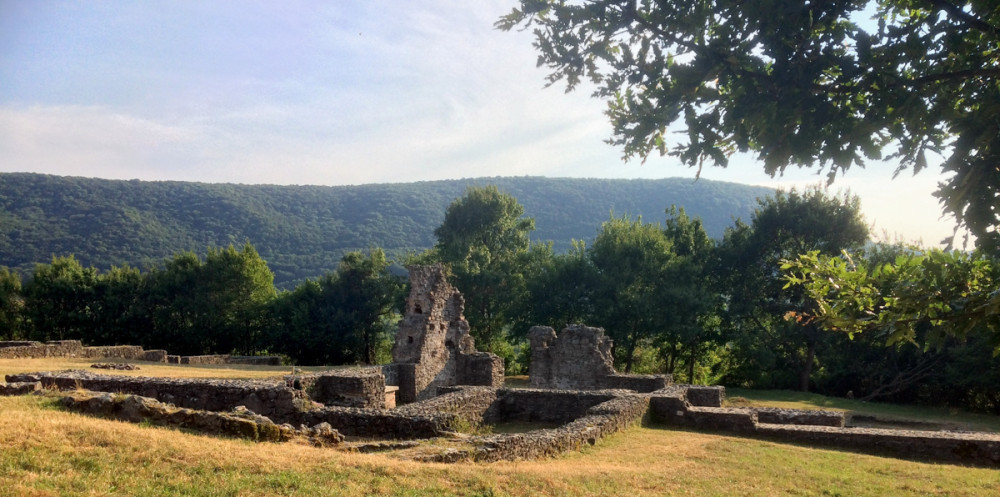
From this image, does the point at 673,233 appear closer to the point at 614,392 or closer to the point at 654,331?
the point at 654,331

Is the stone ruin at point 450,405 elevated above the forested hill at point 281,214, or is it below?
below

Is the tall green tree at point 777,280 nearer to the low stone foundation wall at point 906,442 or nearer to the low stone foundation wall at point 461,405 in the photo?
the low stone foundation wall at point 906,442

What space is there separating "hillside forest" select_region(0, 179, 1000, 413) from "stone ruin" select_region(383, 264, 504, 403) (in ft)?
34.2

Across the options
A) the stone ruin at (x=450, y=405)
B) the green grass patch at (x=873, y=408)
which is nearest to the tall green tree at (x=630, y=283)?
the green grass patch at (x=873, y=408)

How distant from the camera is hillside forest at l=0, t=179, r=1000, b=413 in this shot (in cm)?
Result: 2850

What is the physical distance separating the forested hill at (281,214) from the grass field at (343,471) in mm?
60045

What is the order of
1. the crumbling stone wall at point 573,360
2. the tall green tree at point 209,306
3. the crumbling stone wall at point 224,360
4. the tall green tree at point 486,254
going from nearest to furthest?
the crumbling stone wall at point 573,360
the crumbling stone wall at point 224,360
the tall green tree at point 486,254
the tall green tree at point 209,306

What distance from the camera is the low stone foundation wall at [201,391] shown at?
11.7 meters

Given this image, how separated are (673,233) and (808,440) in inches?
883

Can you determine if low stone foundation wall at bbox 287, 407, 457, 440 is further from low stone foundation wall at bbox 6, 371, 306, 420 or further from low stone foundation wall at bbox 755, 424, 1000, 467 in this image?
low stone foundation wall at bbox 755, 424, 1000, 467

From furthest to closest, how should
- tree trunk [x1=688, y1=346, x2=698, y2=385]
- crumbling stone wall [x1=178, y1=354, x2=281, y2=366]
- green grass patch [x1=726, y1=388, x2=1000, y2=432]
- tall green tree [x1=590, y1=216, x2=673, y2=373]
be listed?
tree trunk [x1=688, y1=346, x2=698, y2=385]
tall green tree [x1=590, y1=216, x2=673, y2=373]
crumbling stone wall [x1=178, y1=354, x2=281, y2=366]
green grass patch [x1=726, y1=388, x2=1000, y2=432]

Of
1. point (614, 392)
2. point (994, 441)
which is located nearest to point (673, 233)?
point (614, 392)

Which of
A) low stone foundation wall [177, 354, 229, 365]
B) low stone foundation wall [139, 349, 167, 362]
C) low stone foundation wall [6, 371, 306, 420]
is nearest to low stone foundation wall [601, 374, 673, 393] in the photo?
low stone foundation wall [6, 371, 306, 420]

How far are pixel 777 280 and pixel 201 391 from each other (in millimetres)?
25824
